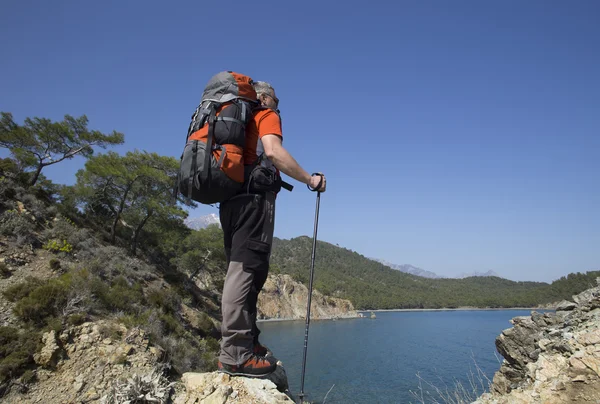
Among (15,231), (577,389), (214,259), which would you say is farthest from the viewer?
(214,259)

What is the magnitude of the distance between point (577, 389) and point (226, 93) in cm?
300

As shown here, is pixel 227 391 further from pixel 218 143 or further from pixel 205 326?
pixel 205 326

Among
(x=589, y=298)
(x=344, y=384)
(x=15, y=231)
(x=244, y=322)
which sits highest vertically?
(x=15, y=231)

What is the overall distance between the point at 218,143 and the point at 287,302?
7334cm

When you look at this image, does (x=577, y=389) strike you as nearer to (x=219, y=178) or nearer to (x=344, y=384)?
(x=219, y=178)

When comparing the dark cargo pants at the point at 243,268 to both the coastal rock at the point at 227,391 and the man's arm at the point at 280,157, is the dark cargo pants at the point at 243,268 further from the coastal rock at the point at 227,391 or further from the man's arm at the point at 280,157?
the man's arm at the point at 280,157

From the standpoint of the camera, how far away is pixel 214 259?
1094 inches

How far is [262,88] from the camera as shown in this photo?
2.75 meters

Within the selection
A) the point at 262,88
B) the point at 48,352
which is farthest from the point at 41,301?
the point at 262,88

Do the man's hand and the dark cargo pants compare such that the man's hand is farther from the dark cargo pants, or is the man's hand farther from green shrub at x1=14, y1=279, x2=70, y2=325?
green shrub at x1=14, y1=279, x2=70, y2=325

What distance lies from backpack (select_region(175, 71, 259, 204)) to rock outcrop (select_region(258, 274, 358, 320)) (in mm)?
67521

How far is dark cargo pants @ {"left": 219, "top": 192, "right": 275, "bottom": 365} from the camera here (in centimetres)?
231

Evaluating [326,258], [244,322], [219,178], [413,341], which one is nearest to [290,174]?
[219,178]

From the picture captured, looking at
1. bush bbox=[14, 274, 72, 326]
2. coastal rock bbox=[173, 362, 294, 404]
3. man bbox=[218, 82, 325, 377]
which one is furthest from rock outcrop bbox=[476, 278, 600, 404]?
bush bbox=[14, 274, 72, 326]
